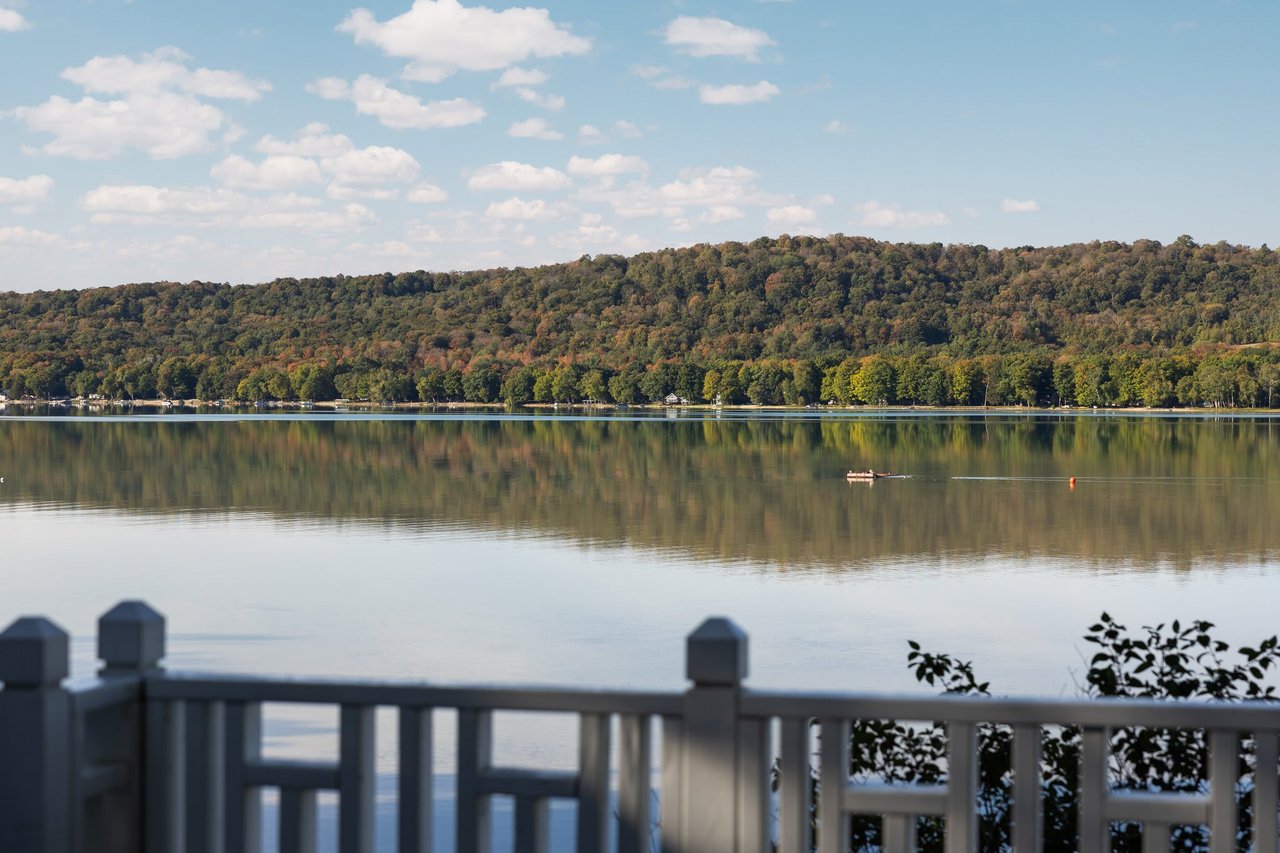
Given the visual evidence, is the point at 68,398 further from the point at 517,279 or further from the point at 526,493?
the point at 526,493

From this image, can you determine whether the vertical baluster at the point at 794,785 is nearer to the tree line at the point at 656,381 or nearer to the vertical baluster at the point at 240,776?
the vertical baluster at the point at 240,776

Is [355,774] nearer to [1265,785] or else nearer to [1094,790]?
[1094,790]

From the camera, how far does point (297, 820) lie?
3432 mm

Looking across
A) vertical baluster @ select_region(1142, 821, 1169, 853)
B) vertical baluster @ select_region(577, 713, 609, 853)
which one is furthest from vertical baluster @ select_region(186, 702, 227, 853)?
vertical baluster @ select_region(1142, 821, 1169, 853)

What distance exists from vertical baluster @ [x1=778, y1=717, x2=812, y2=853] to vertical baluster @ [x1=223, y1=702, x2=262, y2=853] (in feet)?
3.88

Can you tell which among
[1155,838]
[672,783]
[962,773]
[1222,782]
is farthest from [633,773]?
[1222,782]

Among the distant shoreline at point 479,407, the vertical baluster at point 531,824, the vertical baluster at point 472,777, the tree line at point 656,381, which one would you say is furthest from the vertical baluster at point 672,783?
the tree line at point 656,381

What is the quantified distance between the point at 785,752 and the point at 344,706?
38.7 inches

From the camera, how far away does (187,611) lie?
58.6 feet

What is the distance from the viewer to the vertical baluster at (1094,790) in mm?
3150

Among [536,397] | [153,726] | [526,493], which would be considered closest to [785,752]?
[153,726]

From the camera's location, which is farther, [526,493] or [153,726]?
[526,493]

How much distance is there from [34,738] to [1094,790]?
7.33 feet

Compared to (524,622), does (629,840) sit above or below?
above
